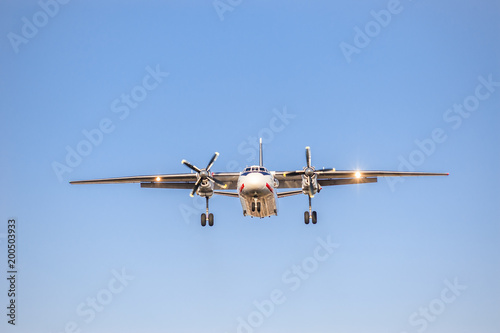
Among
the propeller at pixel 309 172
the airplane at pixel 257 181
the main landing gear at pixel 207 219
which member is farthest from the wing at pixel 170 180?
the propeller at pixel 309 172

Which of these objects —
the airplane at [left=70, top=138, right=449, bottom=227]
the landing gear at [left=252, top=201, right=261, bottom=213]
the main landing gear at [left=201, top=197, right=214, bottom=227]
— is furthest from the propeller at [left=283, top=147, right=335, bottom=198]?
the main landing gear at [left=201, top=197, right=214, bottom=227]

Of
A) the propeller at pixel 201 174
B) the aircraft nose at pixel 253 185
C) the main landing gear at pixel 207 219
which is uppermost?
the propeller at pixel 201 174

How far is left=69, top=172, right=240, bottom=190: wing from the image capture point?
41.2 metres

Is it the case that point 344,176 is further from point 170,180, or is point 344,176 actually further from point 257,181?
point 170,180

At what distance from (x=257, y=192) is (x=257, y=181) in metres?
0.60

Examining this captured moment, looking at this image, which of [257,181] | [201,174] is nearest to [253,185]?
[257,181]

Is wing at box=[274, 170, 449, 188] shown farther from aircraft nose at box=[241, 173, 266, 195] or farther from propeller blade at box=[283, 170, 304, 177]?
aircraft nose at box=[241, 173, 266, 195]

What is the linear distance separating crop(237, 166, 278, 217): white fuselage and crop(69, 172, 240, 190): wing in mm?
3466

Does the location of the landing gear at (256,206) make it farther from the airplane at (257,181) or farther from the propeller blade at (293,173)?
the propeller blade at (293,173)

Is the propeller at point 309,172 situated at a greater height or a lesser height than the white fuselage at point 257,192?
greater

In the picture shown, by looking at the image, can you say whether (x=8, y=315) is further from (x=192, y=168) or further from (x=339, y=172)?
(x=339, y=172)

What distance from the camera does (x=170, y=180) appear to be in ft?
138

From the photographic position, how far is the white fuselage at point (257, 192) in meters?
35.9

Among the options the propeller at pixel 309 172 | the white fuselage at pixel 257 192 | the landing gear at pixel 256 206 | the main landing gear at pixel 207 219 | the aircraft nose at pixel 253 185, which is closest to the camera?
the aircraft nose at pixel 253 185
